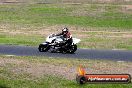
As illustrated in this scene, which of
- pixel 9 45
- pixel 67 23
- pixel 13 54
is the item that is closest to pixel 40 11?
pixel 67 23

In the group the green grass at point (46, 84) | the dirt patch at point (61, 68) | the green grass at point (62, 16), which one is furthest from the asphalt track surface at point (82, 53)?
the green grass at point (62, 16)

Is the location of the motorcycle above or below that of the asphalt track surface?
above

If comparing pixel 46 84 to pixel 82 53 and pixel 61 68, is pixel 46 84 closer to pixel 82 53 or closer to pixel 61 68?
pixel 61 68

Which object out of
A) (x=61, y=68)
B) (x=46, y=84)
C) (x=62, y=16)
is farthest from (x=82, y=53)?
(x=62, y=16)

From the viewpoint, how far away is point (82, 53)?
31.2m

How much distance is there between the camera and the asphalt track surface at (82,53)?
1171 inches

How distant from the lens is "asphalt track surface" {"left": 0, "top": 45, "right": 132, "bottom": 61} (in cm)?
2975

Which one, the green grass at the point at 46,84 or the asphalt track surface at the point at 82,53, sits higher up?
the green grass at the point at 46,84

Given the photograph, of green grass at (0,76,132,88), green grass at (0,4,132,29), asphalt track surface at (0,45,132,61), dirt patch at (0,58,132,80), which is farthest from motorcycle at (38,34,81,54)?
green grass at (0,4,132,29)

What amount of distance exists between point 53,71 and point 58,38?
8675 mm

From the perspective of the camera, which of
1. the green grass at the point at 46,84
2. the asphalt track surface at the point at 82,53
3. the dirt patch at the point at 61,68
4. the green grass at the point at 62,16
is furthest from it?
the green grass at the point at 62,16

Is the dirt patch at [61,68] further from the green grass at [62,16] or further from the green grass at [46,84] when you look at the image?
the green grass at [62,16]

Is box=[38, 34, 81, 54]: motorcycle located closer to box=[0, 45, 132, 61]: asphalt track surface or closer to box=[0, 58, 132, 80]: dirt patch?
box=[0, 45, 132, 61]: asphalt track surface

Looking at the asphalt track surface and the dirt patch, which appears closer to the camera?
the dirt patch
